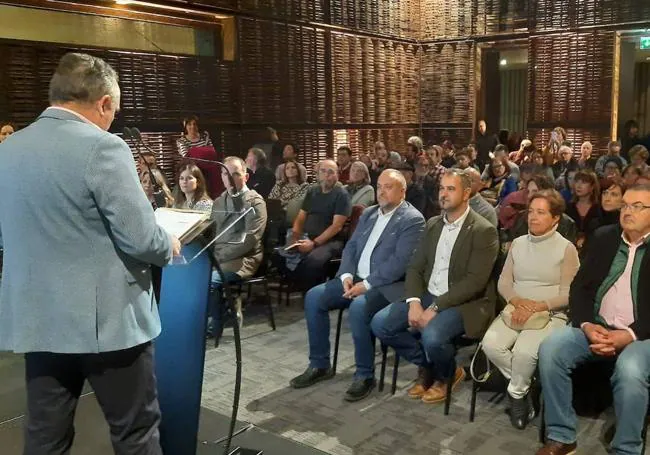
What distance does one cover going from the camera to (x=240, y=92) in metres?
8.11

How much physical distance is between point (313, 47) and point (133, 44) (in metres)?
2.72

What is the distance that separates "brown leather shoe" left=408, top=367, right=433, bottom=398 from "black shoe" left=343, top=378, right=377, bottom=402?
8.7 inches

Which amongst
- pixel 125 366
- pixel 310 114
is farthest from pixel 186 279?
pixel 310 114

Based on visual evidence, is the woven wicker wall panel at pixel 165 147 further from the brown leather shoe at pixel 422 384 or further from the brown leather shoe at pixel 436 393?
the brown leather shoe at pixel 436 393

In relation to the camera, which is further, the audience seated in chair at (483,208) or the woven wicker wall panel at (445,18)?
the woven wicker wall panel at (445,18)

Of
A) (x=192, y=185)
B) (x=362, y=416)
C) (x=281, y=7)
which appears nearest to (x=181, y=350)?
(x=362, y=416)

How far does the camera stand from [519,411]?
10.1ft

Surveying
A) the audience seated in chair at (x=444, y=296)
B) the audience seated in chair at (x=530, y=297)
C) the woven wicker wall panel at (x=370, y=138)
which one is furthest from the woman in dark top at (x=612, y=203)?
the woven wicker wall panel at (x=370, y=138)

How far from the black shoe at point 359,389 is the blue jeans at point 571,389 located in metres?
1.01

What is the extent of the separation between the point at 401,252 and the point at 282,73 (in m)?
5.50

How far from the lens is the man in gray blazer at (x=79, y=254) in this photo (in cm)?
171

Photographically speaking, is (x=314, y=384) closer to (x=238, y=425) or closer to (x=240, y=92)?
(x=238, y=425)

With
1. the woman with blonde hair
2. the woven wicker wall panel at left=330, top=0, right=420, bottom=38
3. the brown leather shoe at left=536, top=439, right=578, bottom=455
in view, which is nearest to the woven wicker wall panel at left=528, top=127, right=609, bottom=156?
the woven wicker wall panel at left=330, top=0, right=420, bottom=38

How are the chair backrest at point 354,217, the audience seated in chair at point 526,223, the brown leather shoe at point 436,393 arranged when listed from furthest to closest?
the chair backrest at point 354,217 → the audience seated in chair at point 526,223 → the brown leather shoe at point 436,393
